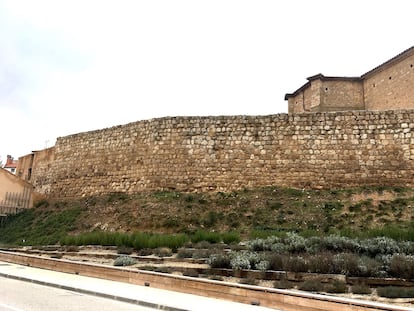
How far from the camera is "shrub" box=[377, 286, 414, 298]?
7812mm

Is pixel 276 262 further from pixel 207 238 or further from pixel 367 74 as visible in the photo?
pixel 367 74

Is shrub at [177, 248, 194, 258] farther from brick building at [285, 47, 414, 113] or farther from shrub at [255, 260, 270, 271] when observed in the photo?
brick building at [285, 47, 414, 113]

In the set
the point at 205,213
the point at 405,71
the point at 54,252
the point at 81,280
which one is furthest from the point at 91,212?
the point at 405,71

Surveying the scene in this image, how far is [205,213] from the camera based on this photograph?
1894 cm

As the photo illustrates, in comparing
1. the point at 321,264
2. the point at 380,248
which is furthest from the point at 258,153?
the point at 321,264

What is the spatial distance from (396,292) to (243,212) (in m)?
10.8

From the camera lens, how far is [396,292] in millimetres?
7910

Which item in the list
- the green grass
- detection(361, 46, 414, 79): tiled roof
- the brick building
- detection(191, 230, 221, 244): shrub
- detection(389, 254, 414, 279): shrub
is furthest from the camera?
the brick building

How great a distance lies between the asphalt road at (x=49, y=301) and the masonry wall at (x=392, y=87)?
26360mm

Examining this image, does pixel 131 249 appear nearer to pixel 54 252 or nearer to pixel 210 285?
pixel 54 252

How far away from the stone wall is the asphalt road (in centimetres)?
1174

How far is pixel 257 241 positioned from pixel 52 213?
52.5 ft

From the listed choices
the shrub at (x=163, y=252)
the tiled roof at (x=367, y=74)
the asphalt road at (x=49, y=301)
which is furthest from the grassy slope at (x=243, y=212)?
the tiled roof at (x=367, y=74)

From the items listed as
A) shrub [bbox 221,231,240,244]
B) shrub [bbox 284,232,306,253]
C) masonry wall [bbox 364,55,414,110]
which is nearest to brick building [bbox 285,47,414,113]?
masonry wall [bbox 364,55,414,110]
